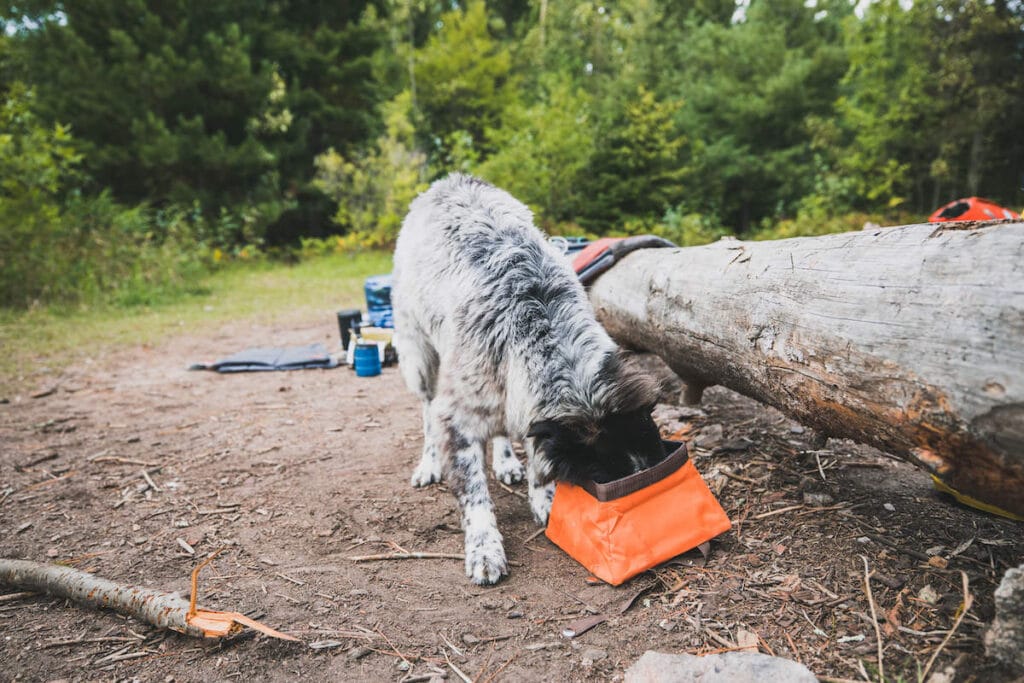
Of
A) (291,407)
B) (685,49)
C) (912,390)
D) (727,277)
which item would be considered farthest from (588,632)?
(685,49)

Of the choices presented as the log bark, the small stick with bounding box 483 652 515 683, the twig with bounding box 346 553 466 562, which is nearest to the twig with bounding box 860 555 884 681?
the log bark

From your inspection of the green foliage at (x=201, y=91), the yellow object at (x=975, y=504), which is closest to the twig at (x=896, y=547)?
the yellow object at (x=975, y=504)

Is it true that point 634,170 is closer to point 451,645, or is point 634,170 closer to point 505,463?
point 505,463

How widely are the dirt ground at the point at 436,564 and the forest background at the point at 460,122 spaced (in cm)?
833

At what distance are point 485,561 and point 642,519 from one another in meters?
0.77

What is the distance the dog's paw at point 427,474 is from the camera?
143 inches

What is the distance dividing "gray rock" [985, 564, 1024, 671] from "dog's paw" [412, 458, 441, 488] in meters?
2.72

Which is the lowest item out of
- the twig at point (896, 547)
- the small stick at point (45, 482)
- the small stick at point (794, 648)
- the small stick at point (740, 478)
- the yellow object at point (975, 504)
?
the small stick at point (45, 482)

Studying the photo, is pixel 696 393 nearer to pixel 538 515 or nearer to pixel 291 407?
pixel 538 515

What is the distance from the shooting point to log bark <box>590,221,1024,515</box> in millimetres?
1686

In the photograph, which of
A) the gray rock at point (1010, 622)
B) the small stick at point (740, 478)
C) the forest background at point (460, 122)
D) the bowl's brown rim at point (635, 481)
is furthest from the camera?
the forest background at point (460, 122)

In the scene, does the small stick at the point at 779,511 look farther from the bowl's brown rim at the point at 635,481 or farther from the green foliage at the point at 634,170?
the green foliage at the point at 634,170

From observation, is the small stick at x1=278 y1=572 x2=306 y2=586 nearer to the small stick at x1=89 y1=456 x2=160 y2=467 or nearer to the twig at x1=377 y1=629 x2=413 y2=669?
the twig at x1=377 y1=629 x2=413 y2=669

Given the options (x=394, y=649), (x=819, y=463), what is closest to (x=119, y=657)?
(x=394, y=649)
